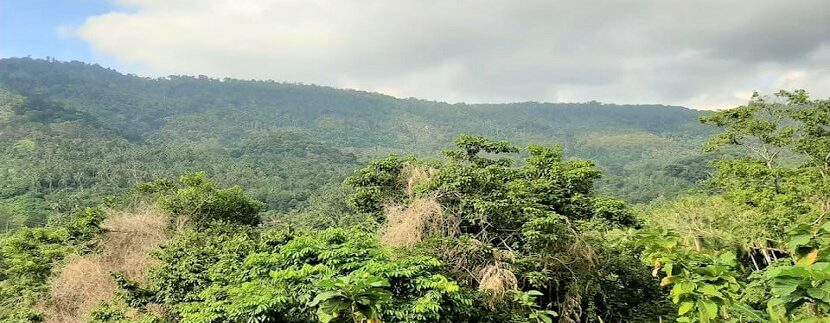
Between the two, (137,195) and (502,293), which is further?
(137,195)

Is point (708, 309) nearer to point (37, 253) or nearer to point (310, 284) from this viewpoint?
point (310, 284)

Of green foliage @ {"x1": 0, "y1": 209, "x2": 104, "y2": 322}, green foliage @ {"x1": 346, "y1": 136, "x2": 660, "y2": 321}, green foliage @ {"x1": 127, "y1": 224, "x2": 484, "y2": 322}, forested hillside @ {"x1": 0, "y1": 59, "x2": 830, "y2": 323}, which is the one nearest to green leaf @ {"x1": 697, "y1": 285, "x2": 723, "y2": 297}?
forested hillside @ {"x1": 0, "y1": 59, "x2": 830, "y2": 323}

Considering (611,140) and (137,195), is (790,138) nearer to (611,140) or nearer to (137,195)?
(137,195)

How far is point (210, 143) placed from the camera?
A: 123 m

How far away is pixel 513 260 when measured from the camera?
10.5m

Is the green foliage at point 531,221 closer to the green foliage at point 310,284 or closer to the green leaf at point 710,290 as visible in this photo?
the green foliage at point 310,284

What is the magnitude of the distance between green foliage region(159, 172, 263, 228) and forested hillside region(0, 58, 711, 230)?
31.9 metres

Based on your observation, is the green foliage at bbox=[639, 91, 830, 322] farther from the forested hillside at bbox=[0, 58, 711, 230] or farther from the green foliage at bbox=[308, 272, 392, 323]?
the forested hillside at bbox=[0, 58, 711, 230]

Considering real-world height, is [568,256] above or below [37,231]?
above

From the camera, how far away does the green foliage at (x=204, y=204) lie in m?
15.7

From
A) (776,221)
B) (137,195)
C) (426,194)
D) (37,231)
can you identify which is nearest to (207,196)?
(137,195)

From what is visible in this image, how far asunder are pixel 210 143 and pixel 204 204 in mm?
114363

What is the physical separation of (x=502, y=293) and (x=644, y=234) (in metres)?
6.46

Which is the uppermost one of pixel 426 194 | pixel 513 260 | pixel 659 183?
pixel 426 194
